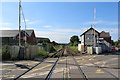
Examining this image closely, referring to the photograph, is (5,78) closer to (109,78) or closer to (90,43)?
(109,78)

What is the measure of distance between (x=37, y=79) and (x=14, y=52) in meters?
11.8

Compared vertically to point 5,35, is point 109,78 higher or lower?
lower

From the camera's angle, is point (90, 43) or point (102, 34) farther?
point (102, 34)

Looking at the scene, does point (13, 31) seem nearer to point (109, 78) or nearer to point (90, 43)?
point (90, 43)

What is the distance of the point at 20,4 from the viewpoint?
68.1 ft

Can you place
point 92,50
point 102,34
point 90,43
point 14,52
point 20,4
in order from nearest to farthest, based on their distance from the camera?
point 14,52, point 20,4, point 92,50, point 90,43, point 102,34

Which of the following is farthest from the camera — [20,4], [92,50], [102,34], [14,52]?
[102,34]

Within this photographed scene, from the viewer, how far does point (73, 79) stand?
771 centimetres

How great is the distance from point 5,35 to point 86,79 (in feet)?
148

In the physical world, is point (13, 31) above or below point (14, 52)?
above

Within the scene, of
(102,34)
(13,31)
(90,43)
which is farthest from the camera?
(102,34)

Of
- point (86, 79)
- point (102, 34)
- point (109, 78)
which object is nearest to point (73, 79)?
point (86, 79)

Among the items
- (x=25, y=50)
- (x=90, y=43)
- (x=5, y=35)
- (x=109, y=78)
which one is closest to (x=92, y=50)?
(x=25, y=50)

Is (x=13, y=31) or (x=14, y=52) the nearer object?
(x=14, y=52)
